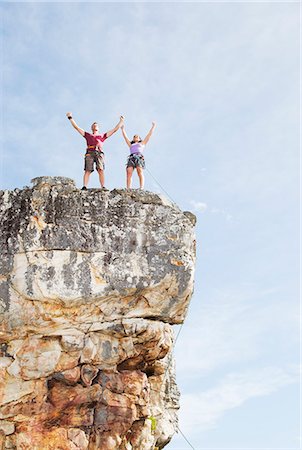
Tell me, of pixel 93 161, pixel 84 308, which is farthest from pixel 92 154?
pixel 84 308

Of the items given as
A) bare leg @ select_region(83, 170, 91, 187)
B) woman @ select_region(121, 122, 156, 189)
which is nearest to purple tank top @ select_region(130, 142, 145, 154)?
woman @ select_region(121, 122, 156, 189)

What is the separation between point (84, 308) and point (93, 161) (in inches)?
188

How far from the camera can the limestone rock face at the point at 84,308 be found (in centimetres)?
1622

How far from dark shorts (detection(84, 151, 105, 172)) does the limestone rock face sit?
0.98 metres

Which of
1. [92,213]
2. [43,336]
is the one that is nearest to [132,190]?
A: [92,213]

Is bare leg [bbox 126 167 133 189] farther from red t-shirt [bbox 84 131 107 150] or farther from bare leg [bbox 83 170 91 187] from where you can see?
bare leg [bbox 83 170 91 187]

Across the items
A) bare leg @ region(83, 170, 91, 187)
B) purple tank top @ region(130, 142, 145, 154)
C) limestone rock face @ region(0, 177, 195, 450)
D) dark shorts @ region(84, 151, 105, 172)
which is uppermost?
purple tank top @ region(130, 142, 145, 154)

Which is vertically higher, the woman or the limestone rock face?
the woman

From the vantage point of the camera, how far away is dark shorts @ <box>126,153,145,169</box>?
18.5 metres

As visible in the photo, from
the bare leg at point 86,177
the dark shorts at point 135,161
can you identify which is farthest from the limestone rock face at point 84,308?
the dark shorts at point 135,161

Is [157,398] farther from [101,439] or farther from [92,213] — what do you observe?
[92,213]

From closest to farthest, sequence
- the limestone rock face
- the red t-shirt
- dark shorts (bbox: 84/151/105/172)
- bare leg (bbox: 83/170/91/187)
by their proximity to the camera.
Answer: the limestone rock face < bare leg (bbox: 83/170/91/187) < dark shorts (bbox: 84/151/105/172) < the red t-shirt

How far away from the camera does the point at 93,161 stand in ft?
60.3

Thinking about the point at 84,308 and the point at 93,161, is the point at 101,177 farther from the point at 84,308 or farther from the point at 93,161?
the point at 84,308
